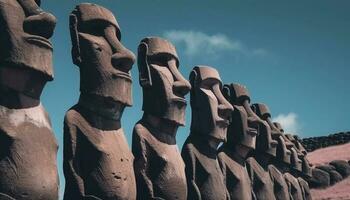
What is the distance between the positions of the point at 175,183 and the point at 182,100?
1.30 metres

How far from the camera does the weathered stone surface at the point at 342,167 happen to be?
22078mm

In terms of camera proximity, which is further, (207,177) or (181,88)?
(207,177)

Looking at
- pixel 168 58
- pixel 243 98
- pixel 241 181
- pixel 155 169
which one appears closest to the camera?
pixel 155 169

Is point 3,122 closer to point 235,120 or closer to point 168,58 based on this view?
point 168,58

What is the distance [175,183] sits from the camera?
8438 millimetres

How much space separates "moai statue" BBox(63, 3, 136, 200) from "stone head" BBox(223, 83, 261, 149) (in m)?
3.88

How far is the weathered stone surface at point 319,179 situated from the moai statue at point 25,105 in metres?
15.7

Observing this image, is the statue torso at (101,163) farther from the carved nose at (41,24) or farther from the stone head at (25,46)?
the carved nose at (41,24)

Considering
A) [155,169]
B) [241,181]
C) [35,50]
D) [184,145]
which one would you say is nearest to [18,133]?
[35,50]

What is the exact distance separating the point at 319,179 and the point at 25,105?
53.0 feet

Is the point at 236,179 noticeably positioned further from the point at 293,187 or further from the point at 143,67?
the point at 293,187

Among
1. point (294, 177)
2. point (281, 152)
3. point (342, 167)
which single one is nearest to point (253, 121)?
point (281, 152)

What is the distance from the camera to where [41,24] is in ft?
21.9

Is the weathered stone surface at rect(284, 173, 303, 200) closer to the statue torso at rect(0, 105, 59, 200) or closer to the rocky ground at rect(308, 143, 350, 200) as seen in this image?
the rocky ground at rect(308, 143, 350, 200)
